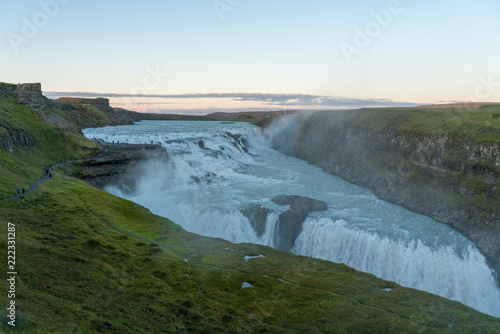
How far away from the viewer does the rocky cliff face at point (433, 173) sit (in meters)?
37.2

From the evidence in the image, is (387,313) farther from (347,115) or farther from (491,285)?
(347,115)

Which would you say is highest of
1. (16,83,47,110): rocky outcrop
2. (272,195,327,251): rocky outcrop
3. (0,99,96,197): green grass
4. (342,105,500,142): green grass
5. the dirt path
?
(16,83,47,110): rocky outcrop

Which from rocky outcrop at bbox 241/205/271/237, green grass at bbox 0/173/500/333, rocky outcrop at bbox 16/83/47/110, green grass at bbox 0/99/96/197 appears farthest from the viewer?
rocky outcrop at bbox 16/83/47/110

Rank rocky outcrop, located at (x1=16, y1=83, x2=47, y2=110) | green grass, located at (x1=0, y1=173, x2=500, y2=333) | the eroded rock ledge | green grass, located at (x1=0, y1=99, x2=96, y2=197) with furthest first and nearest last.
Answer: rocky outcrop, located at (x1=16, y1=83, x2=47, y2=110) → the eroded rock ledge → green grass, located at (x1=0, y1=99, x2=96, y2=197) → green grass, located at (x1=0, y1=173, x2=500, y2=333)

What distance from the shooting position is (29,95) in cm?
6631

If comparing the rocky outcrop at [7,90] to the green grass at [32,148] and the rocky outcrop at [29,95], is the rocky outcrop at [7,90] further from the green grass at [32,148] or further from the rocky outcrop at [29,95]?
the green grass at [32,148]

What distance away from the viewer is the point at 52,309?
587 inches

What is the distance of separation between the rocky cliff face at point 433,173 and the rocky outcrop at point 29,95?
199 ft

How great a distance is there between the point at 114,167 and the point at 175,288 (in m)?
34.0

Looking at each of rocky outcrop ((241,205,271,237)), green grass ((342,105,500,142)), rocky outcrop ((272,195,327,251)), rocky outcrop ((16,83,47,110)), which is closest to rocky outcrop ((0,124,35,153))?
rocky outcrop ((16,83,47,110))

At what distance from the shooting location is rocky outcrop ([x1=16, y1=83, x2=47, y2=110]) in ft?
214

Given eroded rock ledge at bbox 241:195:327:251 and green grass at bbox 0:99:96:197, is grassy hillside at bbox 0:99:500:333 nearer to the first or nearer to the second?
green grass at bbox 0:99:96:197

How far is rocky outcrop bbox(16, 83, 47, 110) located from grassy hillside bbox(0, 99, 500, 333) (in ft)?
137

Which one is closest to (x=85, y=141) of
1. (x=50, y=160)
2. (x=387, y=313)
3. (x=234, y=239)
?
(x=50, y=160)
